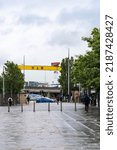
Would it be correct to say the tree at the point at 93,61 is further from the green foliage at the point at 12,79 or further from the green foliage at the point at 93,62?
the green foliage at the point at 12,79

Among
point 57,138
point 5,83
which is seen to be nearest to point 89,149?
point 57,138

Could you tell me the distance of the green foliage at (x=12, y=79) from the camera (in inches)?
3157

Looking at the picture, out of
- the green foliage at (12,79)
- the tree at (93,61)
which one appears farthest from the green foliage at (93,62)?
the green foliage at (12,79)

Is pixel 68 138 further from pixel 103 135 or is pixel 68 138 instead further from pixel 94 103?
pixel 94 103

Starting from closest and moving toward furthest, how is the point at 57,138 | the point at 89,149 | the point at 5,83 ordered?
the point at 89,149 < the point at 57,138 < the point at 5,83

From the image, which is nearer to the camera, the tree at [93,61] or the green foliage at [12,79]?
the tree at [93,61]

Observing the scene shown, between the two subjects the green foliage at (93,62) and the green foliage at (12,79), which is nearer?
the green foliage at (93,62)

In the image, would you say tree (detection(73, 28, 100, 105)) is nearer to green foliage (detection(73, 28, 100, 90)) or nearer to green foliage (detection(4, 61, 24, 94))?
green foliage (detection(73, 28, 100, 90))

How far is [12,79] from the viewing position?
81.6 m

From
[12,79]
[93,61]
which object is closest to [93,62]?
[93,61]

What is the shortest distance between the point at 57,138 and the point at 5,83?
6634 cm

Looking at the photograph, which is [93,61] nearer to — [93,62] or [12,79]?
[93,62]

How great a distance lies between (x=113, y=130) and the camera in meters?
6.24

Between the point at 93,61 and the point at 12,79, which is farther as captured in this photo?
the point at 12,79
